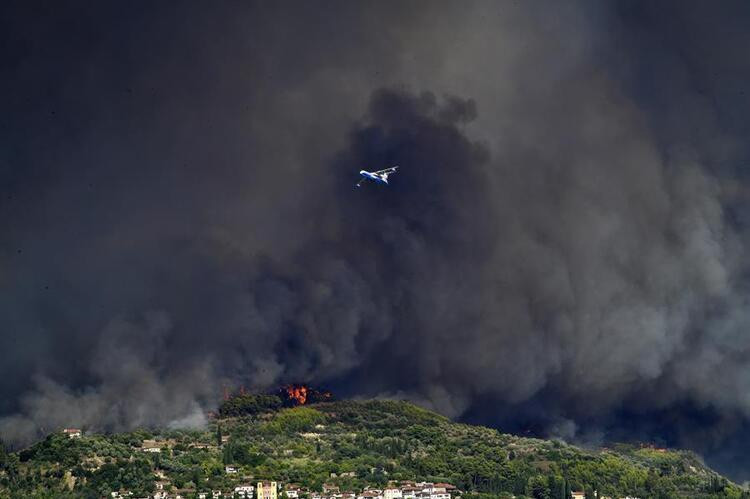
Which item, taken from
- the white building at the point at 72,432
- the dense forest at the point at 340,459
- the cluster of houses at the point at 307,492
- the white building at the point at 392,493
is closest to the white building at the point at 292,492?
the cluster of houses at the point at 307,492

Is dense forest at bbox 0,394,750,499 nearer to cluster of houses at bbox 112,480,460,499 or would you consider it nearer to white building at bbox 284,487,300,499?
cluster of houses at bbox 112,480,460,499

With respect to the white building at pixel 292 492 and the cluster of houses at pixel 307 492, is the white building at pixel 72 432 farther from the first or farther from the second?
the white building at pixel 292 492

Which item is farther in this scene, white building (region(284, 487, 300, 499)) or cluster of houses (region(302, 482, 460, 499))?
cluster of houses (region(302, 482, 460, 499))

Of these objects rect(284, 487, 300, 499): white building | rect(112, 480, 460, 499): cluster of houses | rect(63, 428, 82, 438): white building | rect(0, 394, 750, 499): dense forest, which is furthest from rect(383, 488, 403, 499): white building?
rect(63, 428, 82, 438): white building

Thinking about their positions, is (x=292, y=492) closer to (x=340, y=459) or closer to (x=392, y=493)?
(x=392, y=493)

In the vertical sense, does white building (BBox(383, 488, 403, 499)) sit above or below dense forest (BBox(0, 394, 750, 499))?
below

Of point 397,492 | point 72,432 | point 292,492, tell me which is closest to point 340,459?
point 397,492

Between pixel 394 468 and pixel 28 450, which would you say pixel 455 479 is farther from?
pixel 28 450

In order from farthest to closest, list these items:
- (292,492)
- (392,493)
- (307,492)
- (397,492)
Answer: (397,492)
(392,493)
(307,492)
(292,492)
